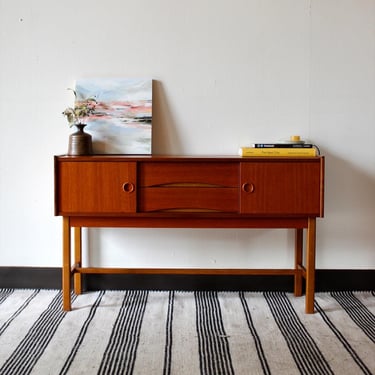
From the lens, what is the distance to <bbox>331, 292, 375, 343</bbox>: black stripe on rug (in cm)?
218

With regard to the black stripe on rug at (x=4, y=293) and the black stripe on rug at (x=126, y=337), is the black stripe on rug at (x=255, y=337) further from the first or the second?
the black stripe on rug at (x=4, y=293)

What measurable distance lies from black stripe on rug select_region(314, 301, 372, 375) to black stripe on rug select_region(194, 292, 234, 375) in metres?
0.48

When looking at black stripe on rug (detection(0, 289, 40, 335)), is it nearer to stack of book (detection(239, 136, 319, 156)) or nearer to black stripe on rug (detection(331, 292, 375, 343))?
stack of book (detection(239, 136, 319, 156))

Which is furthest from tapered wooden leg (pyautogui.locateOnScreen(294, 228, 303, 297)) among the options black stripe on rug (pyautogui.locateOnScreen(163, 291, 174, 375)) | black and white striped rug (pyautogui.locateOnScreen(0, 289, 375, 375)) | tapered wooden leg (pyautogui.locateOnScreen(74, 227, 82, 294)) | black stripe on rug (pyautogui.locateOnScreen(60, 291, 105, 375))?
tapered wooden leg (pyautogui.locateOnScreen(74, 227, 82, 294))

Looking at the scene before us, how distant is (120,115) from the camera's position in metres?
2.59

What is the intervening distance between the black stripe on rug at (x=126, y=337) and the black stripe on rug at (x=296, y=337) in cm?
63

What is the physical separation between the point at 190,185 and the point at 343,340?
94cm

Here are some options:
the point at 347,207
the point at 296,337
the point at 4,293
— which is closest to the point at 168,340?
the point at 296,337

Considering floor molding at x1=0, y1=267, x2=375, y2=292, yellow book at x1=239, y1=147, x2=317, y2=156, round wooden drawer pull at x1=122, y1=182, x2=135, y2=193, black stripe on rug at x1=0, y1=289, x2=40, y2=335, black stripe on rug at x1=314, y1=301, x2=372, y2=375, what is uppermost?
yellow book at x1=239, y1=147, x2=317, y2=156

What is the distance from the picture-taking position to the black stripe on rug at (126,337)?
1802 mm

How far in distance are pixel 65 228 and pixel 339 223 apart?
1.46m

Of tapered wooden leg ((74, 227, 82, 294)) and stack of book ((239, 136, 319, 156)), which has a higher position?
stack of book ((239, 136, 319, 156))

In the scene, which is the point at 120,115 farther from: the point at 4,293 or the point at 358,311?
the point at 358,311

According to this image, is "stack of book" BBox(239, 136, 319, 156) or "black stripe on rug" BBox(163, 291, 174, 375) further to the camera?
"stack of book" BBox(239, 136, 319, 156)
